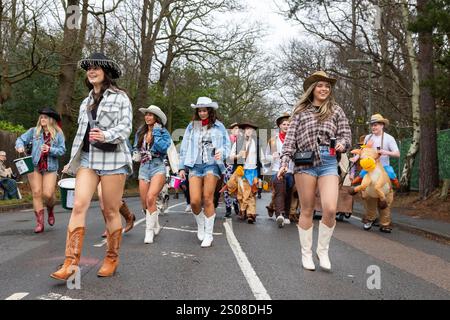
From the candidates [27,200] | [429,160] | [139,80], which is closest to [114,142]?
[27,200]

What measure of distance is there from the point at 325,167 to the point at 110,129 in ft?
7.38

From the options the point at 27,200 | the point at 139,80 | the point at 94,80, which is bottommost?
the point at 27,200

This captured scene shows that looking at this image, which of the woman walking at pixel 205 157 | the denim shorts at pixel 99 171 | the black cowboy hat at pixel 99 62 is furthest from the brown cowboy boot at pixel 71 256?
the woman walking at pixel 205 157

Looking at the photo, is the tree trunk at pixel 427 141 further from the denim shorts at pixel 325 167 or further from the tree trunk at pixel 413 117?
the denim shorts at pixel 325 167

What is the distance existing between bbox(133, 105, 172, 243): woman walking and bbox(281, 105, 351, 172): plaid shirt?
254 cm

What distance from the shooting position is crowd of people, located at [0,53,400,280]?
16.5 feet

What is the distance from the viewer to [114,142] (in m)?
4.96

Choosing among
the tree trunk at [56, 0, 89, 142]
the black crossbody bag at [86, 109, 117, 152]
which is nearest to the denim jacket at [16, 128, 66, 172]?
the black crossbody bag at [86, 109, 117, 152]

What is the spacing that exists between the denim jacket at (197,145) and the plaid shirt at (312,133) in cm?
171

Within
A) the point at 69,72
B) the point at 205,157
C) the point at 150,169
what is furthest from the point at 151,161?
the point at 69,72

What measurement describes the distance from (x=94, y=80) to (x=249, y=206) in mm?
6076

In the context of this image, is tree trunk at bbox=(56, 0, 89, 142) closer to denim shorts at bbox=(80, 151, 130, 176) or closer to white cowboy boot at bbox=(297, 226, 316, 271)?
denim shorts at bbox=(80, 151, 130, 176)

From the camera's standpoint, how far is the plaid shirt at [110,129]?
16.3 ft
